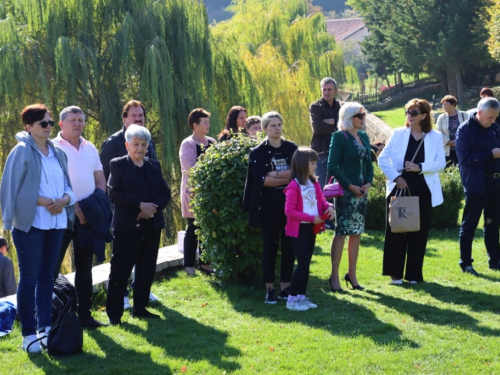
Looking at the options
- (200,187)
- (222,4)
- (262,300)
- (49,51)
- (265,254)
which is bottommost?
(262,300)

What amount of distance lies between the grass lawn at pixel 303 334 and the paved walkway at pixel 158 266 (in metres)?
0.16

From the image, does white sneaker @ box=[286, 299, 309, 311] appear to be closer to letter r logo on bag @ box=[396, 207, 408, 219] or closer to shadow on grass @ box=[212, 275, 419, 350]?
shadow on grass @ box=[212, 275, 419, 350]

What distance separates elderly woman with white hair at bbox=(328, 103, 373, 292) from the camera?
7.92 meters

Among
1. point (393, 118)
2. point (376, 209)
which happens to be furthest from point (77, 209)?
point (393, 118)

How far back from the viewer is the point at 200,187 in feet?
27.3

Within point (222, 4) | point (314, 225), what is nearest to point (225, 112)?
point (314, 225)

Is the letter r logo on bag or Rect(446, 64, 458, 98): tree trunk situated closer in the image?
the letter r logo on bag

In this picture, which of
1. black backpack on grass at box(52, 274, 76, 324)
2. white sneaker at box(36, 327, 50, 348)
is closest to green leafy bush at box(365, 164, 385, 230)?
black backpack on grass at box(52, 274, 76, 324)

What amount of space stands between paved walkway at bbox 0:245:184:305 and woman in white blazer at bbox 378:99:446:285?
2.71 m

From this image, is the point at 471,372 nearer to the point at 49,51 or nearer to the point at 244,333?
the point at 244,333

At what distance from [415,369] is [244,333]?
5.62 ft

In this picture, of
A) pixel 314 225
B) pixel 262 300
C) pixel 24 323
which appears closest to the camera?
pixel 24 323

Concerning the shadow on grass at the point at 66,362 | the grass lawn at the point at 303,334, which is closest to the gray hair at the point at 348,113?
the grass lawn at the point at 303,334

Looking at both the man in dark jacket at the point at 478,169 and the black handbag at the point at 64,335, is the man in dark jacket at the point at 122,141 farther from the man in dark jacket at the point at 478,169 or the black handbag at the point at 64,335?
the man in dark jacket at the point at 478,169
